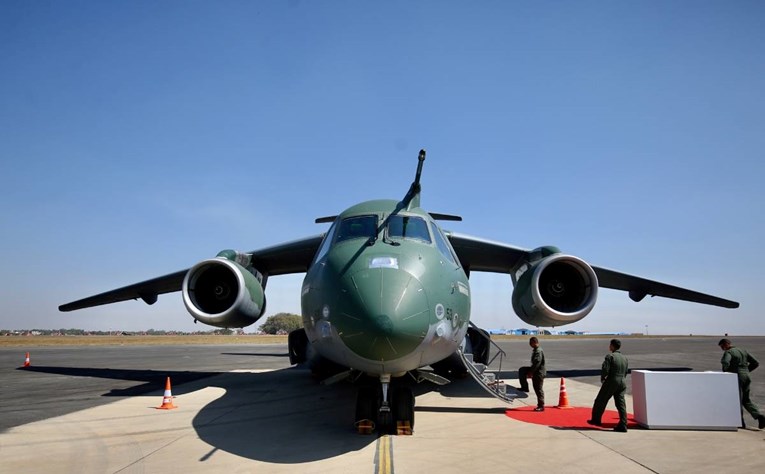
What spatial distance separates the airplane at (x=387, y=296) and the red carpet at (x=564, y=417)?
1.36 metres

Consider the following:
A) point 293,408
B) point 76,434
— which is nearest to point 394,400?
point 293,408

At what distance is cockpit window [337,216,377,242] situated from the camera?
7062mm

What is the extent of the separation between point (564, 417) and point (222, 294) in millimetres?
7772

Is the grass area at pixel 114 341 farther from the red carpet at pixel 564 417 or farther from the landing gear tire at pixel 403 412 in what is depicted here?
the landing gear tire at pixel 403 412

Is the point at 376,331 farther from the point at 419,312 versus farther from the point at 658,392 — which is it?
the point at 658,392

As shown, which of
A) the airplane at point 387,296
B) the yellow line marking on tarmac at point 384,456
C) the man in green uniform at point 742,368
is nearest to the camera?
the yellow line marking on tarmac at point 384,456

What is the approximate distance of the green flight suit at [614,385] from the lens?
704 centimetres

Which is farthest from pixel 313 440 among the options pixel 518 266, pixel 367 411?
pixel 518 266

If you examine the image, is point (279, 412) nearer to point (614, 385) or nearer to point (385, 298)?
point (385, 298)

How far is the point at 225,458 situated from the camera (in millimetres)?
5453

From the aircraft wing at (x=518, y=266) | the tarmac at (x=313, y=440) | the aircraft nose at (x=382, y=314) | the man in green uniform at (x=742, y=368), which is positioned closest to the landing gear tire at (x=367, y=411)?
the tarmac at (x=313, y=440)

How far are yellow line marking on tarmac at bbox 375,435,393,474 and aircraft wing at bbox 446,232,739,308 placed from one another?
20.6 feet

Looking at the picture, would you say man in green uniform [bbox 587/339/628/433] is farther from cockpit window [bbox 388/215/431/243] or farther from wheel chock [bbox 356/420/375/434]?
wheel chock [bbox 356/420/375/434]

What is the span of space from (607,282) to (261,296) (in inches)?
385
